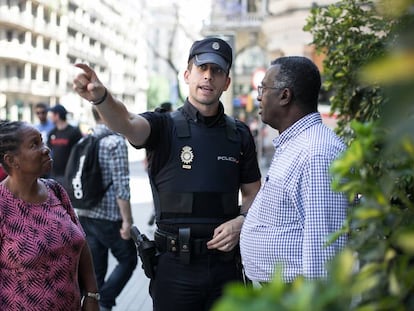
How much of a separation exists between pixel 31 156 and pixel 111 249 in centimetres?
276

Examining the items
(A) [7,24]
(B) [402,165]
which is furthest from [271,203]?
(A) [7,24]

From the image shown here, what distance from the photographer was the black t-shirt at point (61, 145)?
714 centimetres

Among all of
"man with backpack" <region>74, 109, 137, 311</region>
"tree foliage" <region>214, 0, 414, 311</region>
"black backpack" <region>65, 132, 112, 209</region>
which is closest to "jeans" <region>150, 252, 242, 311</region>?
"tree foliage" <region>214, 0, 414, 311</region>

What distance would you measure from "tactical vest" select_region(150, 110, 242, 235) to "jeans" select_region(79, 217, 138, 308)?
2.33 metres

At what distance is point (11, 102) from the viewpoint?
170 ft

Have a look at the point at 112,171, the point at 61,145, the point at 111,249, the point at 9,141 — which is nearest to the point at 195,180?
the point at 9,141

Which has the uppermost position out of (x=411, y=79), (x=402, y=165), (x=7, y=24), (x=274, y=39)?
(x=7, y=24)

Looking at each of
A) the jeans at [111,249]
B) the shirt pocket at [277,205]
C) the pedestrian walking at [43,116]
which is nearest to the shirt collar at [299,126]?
the shirt pocket at [277,205]

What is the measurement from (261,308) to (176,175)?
225cm

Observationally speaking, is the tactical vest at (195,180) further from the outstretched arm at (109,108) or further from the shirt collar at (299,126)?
the shirt collar at (299,126)

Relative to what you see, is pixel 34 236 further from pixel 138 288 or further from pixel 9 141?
pixel 138 288

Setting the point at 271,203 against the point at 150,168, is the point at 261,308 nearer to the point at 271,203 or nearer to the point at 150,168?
the point at 271,203

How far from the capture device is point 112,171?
526 centimetres

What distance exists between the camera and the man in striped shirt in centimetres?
217
